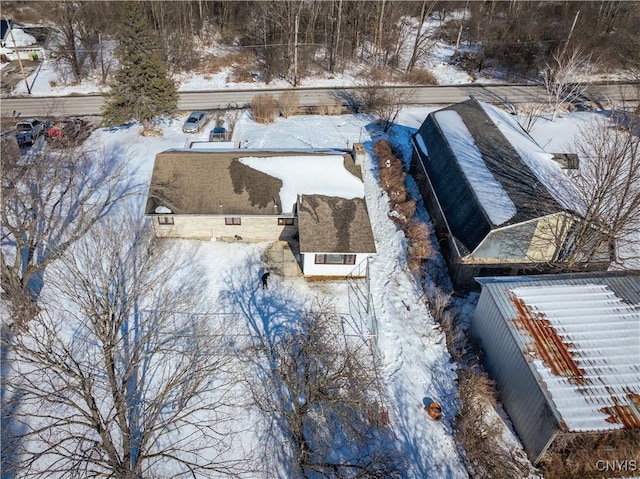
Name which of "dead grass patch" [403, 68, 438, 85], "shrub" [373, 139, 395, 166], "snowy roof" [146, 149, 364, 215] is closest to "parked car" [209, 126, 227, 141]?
"snowy roof" [146, 149, 364, 215]

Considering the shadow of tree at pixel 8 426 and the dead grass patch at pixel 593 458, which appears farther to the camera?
the shadow of tree at pixel 8 426

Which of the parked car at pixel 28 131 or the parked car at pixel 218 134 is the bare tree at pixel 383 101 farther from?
the parked car at pixel 28 131

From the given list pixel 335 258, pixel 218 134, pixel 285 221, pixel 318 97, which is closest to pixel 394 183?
pixel 285 221

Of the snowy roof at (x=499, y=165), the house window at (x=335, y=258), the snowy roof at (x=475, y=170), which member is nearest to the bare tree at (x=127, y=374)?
the house window at (x=335, y=258)

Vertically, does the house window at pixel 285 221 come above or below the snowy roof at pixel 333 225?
below

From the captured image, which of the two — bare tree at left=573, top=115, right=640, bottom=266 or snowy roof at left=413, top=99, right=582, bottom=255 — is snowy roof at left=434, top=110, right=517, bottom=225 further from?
bare tree at left=573, top=115, right=640, bottom=266

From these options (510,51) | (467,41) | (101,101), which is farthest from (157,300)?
(467,41)
